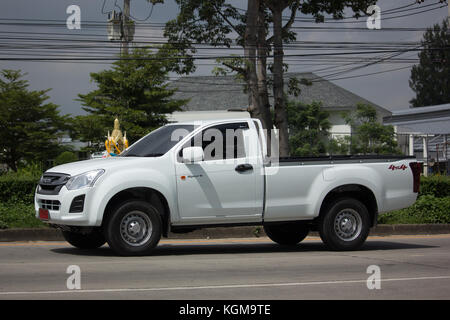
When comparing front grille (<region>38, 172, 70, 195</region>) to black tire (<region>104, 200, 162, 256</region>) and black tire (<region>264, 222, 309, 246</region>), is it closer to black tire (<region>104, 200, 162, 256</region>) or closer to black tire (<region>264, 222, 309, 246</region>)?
black tire (<region>104, 200, 162, 256</region>)

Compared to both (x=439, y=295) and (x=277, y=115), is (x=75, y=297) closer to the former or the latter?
(x=439, y=295)

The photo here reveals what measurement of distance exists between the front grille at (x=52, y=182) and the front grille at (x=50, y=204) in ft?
0.43

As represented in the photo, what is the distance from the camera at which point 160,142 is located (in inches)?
442

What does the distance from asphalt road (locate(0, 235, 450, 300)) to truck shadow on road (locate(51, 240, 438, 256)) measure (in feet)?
0.06

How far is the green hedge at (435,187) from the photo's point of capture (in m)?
18.4

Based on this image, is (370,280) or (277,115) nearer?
(370,280)

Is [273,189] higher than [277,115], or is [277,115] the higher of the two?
[277,115]

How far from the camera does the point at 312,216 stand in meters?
11.5

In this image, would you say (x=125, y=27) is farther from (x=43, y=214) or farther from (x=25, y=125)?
(x=43, y=214)

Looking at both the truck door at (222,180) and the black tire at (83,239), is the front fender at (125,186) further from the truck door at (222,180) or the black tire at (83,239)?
the black tire at (83,239)

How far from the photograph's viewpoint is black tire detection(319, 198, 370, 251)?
11.5 m
